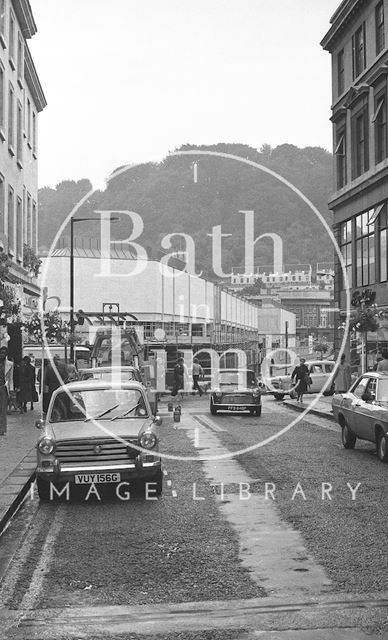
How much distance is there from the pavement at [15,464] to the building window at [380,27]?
75.6 feet

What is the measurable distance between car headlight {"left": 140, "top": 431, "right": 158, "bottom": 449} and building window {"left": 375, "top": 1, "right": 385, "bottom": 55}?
2955 cm

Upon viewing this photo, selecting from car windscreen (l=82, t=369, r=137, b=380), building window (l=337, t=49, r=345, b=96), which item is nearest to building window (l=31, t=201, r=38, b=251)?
building window (l=337, t=49, r=345, b=96)

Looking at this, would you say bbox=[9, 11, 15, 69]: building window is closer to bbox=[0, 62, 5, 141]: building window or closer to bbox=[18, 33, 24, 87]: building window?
bbox=[18, 33, 24, 87]: building window

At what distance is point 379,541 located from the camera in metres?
9.02

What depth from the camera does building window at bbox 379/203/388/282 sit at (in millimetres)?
37562

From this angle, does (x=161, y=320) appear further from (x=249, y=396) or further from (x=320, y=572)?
(x=320, y=572)

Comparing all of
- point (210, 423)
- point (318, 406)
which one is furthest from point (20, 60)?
point (210, 423)

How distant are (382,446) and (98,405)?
17.7ft

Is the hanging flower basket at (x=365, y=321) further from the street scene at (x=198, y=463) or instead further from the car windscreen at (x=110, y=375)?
the car windscreen at (x=110, y=375)

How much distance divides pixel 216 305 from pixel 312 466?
7196 centimetres

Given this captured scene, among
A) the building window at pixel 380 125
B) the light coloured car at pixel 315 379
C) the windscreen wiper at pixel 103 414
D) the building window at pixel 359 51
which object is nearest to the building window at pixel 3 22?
the building window at pixel 380 125

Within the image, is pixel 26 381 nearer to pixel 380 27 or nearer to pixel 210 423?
pixel 210 423

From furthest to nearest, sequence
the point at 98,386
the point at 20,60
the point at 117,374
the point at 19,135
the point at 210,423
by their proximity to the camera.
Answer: the point at 20,60, the point at 19,135, the point at 210,423, the point at 117,374, the point at 98,386

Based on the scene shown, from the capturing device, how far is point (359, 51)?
41188 mm
